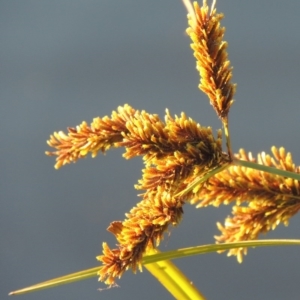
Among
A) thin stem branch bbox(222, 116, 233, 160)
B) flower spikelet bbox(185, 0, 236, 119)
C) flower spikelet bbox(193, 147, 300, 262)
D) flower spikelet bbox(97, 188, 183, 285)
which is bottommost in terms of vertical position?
flower spikelet bbox(193, 147, 300, 262)

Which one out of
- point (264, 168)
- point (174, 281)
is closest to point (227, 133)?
point (264, 168)

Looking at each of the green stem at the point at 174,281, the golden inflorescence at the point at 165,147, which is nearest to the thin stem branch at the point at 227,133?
the golden inflorescence at the point at 165,147

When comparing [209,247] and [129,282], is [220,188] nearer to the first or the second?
[209,247]

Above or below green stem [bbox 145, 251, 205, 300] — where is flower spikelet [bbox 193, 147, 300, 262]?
above

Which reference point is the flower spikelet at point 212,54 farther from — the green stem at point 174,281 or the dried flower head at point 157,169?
the green stem at point 174,281

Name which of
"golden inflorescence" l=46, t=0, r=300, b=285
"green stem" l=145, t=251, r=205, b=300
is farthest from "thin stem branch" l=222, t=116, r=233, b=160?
"green stem" l=145, t=251, r=205, b=300

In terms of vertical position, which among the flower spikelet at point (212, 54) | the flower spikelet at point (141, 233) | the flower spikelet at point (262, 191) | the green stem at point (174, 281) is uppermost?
the flower spikelet at point (212, 54)

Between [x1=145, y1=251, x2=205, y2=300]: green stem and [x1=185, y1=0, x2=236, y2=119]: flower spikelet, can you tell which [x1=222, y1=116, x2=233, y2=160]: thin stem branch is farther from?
[x1=145, y1=251, x2=205, y2=300]: green stem

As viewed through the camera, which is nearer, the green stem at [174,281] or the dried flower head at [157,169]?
the dried flower head at [157,169]

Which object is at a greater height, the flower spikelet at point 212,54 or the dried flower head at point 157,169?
the flower spikelet at point 212,54
